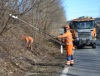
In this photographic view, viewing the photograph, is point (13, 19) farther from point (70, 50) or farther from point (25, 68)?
point (70, 50)

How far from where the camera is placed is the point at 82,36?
2858 centimetres

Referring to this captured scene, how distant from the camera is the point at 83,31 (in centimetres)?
2847

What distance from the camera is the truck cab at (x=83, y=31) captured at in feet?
93.4

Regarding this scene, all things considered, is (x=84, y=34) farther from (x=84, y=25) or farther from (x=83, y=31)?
(x=84, y=25)

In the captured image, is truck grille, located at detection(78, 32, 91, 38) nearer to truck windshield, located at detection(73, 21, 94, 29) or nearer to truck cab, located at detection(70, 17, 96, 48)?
truck cab, located at detection(70, 17, 96, 48)

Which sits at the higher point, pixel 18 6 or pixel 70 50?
pixel 18 6

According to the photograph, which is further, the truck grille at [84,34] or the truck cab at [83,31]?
the truck grille at [84,34]

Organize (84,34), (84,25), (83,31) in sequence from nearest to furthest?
(83,31) → (84,34) → (84,25)

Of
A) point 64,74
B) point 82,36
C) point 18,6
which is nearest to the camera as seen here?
point 18,6

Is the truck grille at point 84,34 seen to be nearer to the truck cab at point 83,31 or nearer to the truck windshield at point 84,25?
the truck cab at point 83,31

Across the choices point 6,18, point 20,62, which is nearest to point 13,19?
point 6,18

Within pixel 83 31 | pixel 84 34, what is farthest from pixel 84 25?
pixel 84 34

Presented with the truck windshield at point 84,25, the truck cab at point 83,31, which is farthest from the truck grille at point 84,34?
the truck windshield at point 84,25

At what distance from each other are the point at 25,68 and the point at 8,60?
80 centimetres
